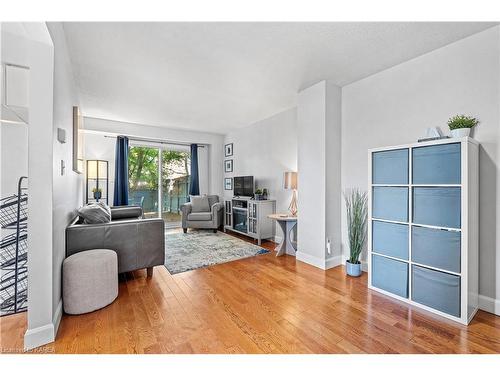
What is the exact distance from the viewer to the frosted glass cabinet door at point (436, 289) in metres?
1.82

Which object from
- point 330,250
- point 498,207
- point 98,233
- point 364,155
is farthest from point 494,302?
point 98,233

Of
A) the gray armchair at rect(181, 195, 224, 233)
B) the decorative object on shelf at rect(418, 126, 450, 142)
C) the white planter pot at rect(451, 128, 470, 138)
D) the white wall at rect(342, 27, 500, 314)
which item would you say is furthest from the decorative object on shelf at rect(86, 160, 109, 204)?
the white planter pot at rect(451, 128, 470, 138)

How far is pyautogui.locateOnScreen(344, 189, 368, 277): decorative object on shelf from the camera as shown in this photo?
9.09ft

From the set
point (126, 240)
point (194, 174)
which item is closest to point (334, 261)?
point (126, 240)

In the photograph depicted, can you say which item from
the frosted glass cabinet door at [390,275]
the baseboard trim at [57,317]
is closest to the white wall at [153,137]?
the baseboard trim at [57,317]

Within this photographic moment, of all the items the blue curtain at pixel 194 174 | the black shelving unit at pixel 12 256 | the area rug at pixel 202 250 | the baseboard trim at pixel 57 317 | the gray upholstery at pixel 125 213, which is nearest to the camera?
the baseboard trim at pixel 57 317

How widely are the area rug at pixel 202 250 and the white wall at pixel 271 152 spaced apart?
88 cm

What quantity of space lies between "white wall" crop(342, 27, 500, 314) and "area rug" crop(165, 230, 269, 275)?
1.98 m

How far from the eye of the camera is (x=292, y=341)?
62.0 inches

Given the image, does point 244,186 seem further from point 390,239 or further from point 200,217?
point 390,239

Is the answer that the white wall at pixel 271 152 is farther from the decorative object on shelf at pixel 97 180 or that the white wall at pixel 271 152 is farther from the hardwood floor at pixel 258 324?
the decorative object on shelf at pixel 97 180

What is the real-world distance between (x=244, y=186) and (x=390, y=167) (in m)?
3.13
